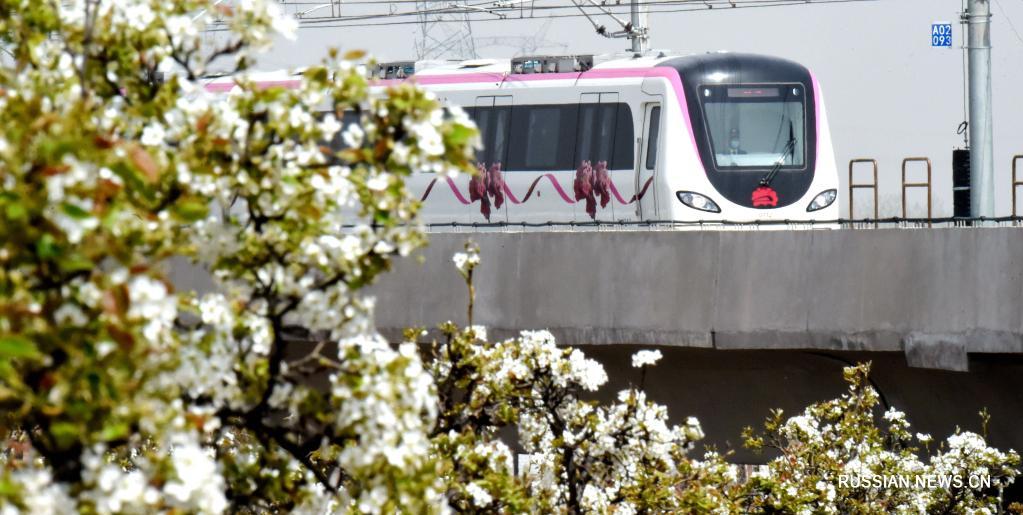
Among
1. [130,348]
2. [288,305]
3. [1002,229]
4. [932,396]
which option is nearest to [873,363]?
[932,396]

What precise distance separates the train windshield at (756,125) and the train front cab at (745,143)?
0.01 metres

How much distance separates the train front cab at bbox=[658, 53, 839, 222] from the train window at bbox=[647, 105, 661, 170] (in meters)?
0.20

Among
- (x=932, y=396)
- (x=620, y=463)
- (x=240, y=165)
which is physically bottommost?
(x=932, y=396)

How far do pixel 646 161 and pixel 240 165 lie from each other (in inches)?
702

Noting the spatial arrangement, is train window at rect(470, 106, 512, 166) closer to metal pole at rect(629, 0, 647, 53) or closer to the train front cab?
the train front cab

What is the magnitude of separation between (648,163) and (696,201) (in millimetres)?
881

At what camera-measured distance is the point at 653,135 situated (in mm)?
21781

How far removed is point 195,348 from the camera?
4.12 m

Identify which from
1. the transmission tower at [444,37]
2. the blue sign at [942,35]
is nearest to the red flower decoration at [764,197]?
the blue sign at [942,35]

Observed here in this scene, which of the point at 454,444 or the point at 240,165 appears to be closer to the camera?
the point at 240,165

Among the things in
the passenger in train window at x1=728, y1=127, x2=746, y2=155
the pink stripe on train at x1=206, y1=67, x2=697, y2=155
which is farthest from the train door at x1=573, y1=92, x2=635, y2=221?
the passenger in train window at x1=728, y1=127, x2=746, y2=155

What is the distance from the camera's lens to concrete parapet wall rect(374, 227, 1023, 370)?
1133 centimetres

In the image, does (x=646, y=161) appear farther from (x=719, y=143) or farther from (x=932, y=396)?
(x=932, y=396)

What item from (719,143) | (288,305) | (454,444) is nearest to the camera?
(288,305)
